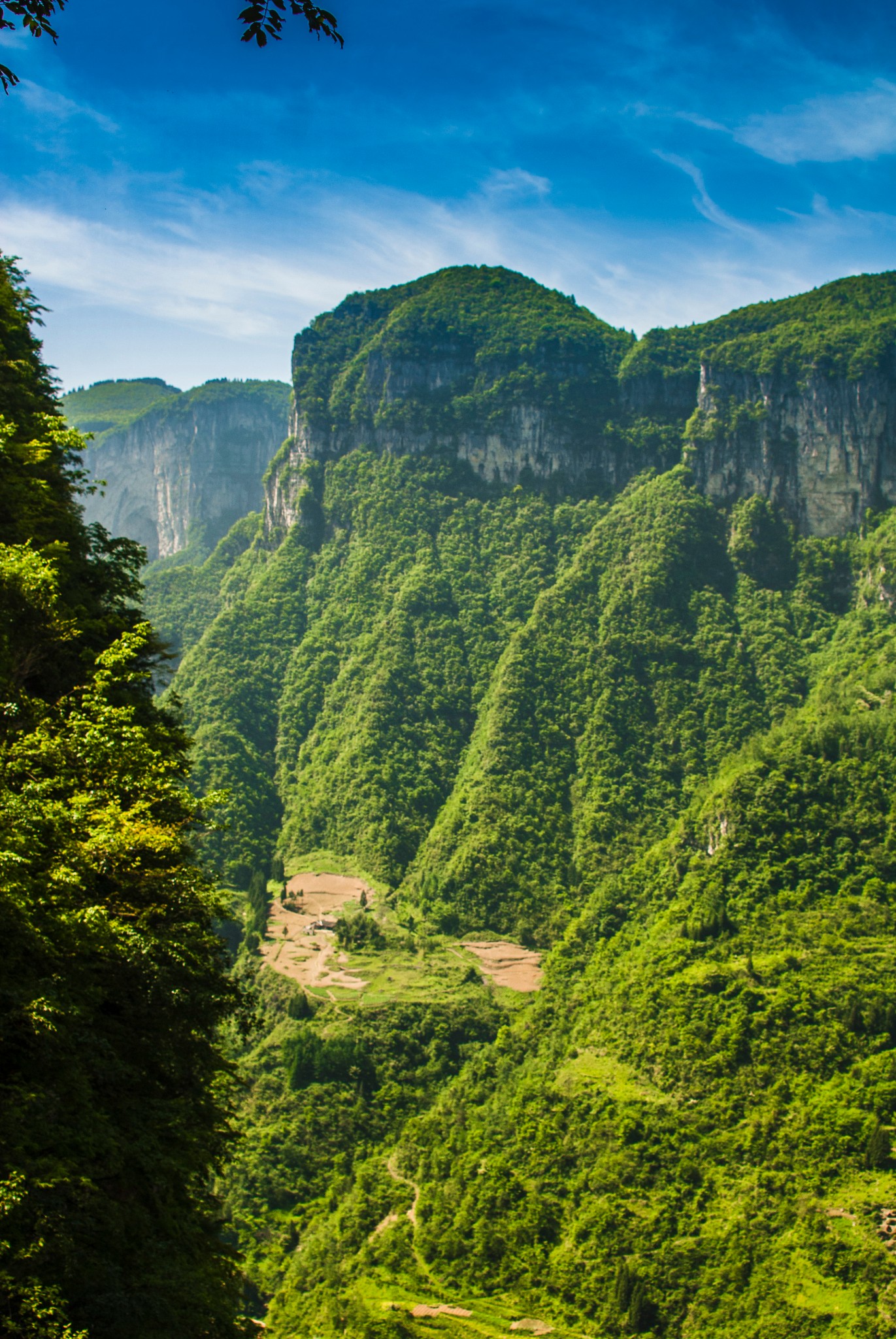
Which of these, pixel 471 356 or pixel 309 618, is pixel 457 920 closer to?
pixel 309 618

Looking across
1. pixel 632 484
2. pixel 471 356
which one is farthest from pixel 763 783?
pixel 471 356

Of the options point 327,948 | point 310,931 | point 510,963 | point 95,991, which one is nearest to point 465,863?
point 510,963

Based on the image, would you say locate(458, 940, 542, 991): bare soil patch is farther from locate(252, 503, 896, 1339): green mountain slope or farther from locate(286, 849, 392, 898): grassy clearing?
locate(286, 849, 392, 898): grassy clearing

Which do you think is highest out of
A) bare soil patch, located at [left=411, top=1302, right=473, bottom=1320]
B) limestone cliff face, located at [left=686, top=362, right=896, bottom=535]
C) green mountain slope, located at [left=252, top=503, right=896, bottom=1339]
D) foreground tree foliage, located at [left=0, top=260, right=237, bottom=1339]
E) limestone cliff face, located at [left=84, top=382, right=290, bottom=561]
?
limestone cliff face, located at [left=84, top=382, right=290, bottom=561]

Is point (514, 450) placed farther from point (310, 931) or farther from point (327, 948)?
point (327, 948)

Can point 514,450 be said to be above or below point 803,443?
above

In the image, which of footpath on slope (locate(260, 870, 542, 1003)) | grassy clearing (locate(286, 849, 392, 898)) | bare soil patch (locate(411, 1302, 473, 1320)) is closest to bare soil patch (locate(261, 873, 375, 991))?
footpath on slope (locate(260, 870, 542, 1003))
